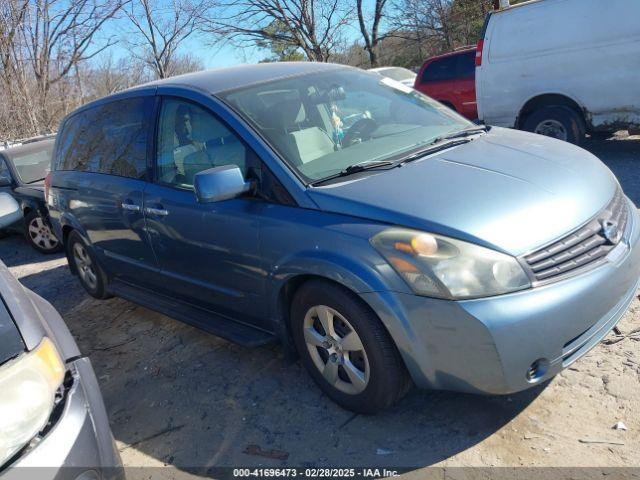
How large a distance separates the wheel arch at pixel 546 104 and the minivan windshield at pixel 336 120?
4099 mm

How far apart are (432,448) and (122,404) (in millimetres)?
1946

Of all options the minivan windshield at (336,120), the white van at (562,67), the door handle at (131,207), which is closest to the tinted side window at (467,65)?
the white van at (562,67)

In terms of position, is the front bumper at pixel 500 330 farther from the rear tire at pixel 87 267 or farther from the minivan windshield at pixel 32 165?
the minivan windshield at pixel 32 165

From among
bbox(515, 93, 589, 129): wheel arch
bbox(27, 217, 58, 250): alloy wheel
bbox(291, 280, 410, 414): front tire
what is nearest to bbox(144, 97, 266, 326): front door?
bbox(291, 280, 410, 414): front tire

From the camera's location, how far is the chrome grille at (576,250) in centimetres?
240

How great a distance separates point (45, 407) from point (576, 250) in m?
2.21

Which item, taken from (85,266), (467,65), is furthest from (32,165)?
(467,65)

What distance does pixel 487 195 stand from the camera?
262 cm

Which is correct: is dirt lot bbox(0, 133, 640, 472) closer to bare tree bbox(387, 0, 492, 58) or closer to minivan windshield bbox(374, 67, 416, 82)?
minivan windshield bbox(374, 67, 416, 82)

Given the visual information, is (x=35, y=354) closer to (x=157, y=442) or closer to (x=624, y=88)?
(x=157, y=442)

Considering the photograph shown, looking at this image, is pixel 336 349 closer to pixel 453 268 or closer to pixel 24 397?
pixel 453 268

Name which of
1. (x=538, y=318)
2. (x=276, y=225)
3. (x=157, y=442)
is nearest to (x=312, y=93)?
(x=276, y=225)

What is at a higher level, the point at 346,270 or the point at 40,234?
the point at 346,270

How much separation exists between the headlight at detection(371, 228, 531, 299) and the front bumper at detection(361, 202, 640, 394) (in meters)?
0.04
